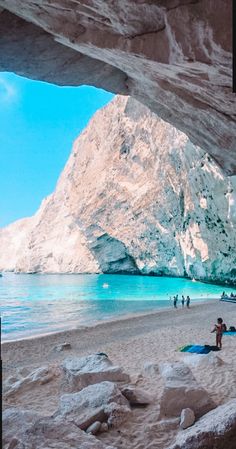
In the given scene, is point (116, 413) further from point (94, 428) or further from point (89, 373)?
point (89, 373)

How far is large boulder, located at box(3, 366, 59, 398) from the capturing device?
328 inches

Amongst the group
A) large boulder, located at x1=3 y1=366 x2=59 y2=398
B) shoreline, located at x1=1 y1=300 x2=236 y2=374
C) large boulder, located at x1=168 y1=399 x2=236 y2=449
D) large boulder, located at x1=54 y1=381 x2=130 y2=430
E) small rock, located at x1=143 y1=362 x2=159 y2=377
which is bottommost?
shoreline, located at x1=1 y1=300 x2=236 y2=374

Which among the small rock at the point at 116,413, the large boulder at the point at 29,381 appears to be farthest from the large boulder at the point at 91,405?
the large boulder at the point at 29,381

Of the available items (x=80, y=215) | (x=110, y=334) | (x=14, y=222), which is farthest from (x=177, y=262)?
(x=14, y=222)

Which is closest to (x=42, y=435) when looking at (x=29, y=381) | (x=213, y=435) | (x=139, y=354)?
(x=213, y=435)

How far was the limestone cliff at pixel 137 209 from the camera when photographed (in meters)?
55.8

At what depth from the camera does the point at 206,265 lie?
6344 cm

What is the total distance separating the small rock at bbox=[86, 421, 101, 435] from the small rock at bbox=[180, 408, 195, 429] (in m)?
1.36

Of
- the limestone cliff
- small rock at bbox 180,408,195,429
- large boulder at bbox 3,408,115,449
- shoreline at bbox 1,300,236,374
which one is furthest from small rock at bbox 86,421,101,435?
the limestone cliff

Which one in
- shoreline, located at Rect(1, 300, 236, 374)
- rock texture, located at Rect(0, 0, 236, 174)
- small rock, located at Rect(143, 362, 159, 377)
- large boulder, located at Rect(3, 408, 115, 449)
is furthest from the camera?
shoreline, located at Rect(1, 300, 236, 374)

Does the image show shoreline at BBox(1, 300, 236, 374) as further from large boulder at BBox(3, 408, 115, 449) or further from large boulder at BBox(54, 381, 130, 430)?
large boulder at BBox(3, 408, 115, 449)

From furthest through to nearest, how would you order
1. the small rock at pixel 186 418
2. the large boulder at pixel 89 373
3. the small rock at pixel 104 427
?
the large boulder at pixel 89 373, the small rock at pixel 104 427, the small rock at pixel 186 418

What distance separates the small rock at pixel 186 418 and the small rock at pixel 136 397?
127 centimetres

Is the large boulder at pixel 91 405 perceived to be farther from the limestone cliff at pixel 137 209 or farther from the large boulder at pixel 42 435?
the limestone cliff at pixel 137 209
